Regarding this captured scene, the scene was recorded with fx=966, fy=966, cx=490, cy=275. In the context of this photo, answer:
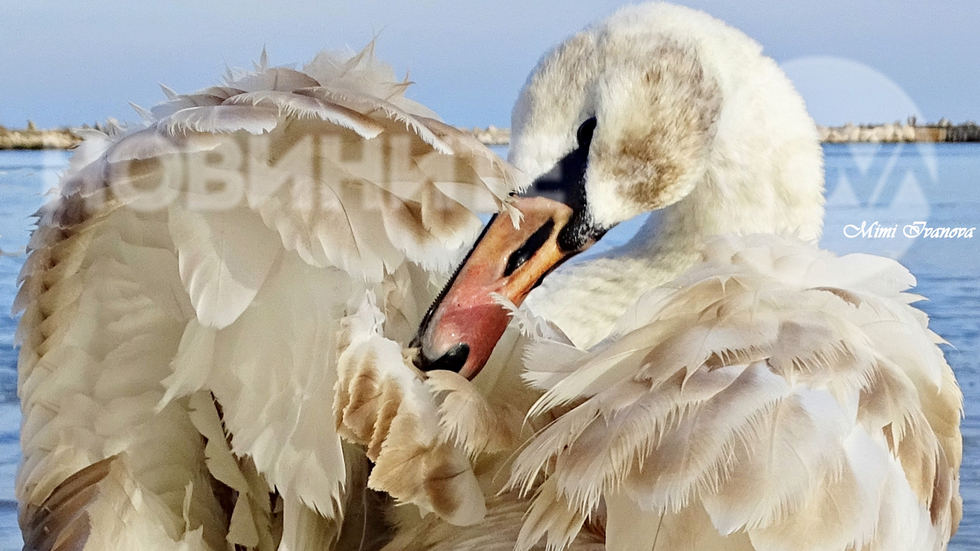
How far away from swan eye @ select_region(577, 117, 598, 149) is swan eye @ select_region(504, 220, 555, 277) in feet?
0.42

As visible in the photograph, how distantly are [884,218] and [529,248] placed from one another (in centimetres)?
63

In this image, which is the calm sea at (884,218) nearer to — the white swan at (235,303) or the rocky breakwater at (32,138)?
the rocky breakwater at (32,138)

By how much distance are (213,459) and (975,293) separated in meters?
1.36

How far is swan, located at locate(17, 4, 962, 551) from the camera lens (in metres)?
0.39

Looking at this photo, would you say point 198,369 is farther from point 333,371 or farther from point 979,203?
point 979,203

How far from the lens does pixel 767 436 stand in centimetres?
38

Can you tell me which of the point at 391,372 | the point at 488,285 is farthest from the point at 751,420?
the point at 488,285

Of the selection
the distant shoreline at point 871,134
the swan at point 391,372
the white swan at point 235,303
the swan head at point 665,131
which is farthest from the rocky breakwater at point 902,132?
the white swan at point 235,303

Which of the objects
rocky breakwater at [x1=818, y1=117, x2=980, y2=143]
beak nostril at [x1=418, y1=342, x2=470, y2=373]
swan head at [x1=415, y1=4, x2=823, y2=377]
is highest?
beak nostril at [x1=418, y1=342, x2=470, y2=373]

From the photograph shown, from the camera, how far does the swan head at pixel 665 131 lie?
868mm

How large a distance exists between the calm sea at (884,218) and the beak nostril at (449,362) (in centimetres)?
59

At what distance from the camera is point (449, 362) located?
0.49m

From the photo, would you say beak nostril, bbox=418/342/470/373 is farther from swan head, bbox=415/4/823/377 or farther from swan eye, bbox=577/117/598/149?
swan eye, bbox=577/117/598/149

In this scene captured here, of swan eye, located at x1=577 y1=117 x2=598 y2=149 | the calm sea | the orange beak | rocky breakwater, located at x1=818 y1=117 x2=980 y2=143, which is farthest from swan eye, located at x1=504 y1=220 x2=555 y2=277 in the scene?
rocky breakwater, located at x1=818 y1=117 x2=980 y2=143
